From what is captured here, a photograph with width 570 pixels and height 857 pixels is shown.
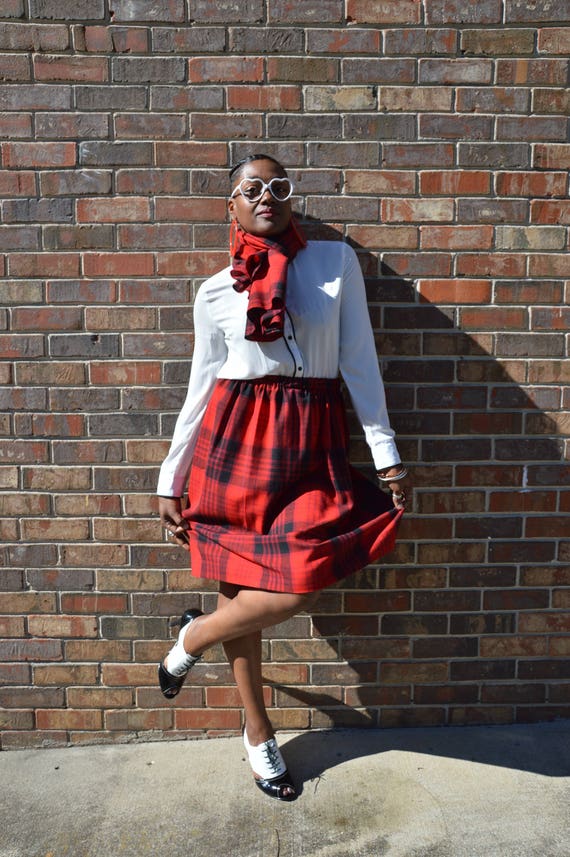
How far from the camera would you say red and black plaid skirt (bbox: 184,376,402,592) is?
224 cm

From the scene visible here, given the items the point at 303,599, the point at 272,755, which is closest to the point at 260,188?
the point at 303,599

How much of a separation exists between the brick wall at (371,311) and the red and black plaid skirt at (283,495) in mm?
380

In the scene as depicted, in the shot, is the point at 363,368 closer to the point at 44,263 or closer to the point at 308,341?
the point at 308,341

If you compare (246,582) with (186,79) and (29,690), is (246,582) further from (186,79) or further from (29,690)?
(186,79)

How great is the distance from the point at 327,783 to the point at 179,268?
6.25 feet

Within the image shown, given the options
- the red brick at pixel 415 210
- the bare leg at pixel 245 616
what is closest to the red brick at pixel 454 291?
the red brick at pixel 415 210

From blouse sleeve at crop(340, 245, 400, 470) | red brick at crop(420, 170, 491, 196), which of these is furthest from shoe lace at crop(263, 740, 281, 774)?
red brick at crop(420, 170, 491, 196)

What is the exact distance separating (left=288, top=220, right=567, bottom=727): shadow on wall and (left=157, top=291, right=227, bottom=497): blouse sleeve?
0.61 meters

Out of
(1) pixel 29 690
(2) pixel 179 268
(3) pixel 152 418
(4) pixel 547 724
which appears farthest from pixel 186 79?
(4) pixel 547 724

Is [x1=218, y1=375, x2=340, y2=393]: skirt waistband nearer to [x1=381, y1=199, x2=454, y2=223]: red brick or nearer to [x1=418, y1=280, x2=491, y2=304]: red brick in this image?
[x1=418, y1=280, x2=491, y2=304]: red brick

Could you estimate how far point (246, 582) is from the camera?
229 centimetres

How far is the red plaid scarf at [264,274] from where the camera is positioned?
2197 millimetres

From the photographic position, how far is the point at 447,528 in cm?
274

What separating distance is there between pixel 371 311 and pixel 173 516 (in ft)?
3.41
